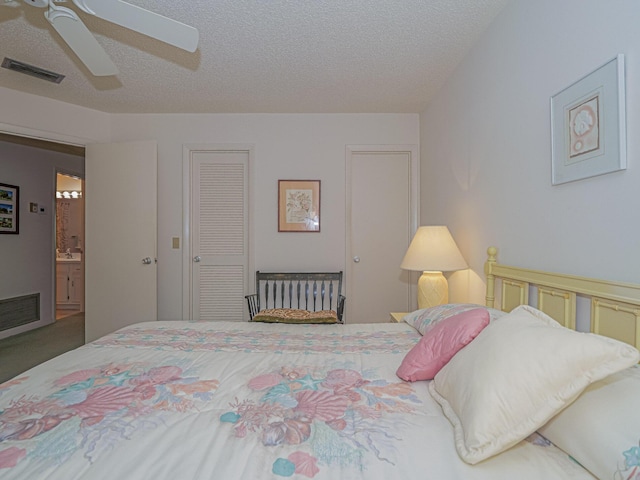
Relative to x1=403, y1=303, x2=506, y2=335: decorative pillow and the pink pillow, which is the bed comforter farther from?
x1=403, y1=303, x2=506, y2=335: decorative pillow

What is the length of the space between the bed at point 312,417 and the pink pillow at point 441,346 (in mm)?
12

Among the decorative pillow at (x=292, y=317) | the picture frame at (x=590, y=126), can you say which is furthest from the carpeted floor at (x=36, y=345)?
the picture frame at (x=590, y=126)

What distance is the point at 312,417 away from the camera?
3.35ft

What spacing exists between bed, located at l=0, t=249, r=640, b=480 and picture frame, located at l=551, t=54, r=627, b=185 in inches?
16.3

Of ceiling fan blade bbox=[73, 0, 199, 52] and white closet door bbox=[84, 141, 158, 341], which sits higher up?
ceiling fan blade bbox=[73, 0, 199, 52]

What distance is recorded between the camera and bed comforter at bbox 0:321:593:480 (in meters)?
0.80

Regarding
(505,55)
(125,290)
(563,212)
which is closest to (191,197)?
(125,290)

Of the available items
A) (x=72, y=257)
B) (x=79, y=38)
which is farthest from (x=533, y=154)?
(x=72, y=257)

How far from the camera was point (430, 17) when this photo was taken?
1985 mm

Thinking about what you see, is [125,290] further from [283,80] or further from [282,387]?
[282,387]

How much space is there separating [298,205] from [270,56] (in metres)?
1.43

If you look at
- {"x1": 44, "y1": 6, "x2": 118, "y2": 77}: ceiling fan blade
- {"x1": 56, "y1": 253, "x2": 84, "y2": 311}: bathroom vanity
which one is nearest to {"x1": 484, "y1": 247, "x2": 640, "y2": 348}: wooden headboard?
{"x1": 44, "y1": 6, "x2": 118, "y2": 77}: ceiling fan blade

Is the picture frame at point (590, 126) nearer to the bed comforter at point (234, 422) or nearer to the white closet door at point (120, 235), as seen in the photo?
the bed comforter at point (234, 422)

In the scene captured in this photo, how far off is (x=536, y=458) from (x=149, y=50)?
2866 mm
